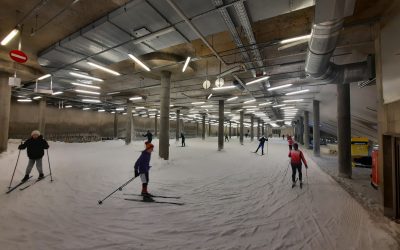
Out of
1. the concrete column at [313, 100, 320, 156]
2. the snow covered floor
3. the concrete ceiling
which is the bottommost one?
the snow covered floor

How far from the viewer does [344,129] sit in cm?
882

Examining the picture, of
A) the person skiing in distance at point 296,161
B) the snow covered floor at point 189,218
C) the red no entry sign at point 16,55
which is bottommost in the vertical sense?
the snow covered floor at point 189,218

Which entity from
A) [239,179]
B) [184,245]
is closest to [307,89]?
[239,179]

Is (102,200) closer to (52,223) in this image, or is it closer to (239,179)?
(52,223)

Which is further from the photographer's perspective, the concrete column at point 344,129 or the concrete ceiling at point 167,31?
the concrete column at point 344,129

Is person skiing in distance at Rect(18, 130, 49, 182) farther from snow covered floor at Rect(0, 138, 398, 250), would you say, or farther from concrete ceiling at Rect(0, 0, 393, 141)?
concrete ceiling at Rect(0, 0, 393, 141)

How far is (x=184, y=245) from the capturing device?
3307mm

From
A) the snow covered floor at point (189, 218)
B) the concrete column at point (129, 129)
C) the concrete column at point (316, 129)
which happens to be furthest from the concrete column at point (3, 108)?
the concrete column at point (316, 129)

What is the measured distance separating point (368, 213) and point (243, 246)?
12.8 feet

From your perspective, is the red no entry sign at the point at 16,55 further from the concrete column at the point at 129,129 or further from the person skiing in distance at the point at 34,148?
the concrete column at the point at 129,129

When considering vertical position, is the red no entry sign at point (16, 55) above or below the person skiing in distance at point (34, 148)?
above

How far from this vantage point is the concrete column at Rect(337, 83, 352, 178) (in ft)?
28.5

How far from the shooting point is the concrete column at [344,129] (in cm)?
867

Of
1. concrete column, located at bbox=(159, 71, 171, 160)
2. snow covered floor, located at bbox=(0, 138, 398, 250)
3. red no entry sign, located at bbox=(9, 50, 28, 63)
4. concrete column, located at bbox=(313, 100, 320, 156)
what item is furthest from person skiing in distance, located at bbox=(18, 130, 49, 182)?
concrete column, located at bbox=(313, 100, 320, 156)
